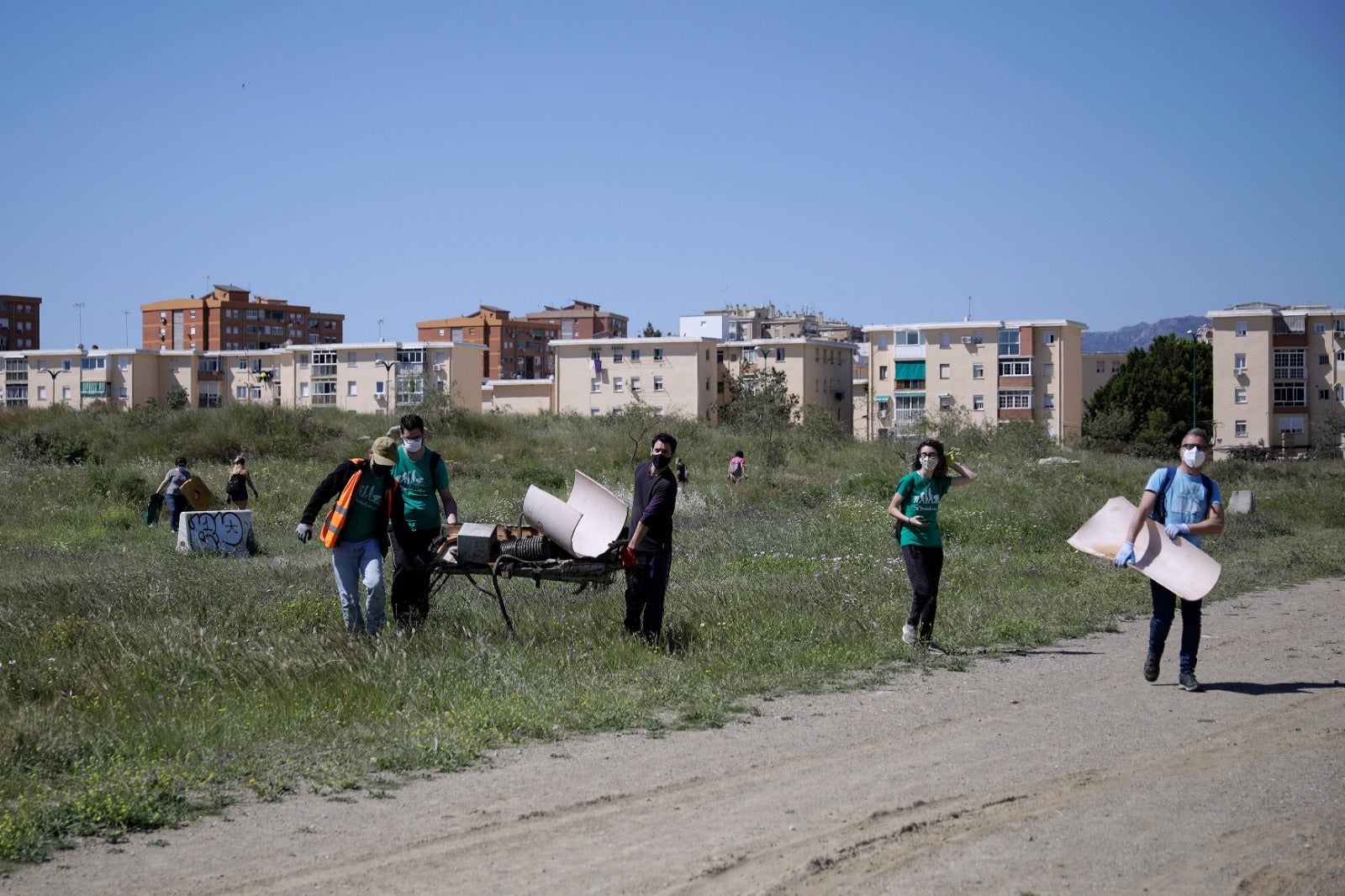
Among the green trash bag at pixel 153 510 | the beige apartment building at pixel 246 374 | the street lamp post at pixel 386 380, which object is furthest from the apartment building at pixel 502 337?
the green trash bag at pixel 153 510

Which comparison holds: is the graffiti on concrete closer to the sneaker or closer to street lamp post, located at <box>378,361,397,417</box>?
the sneaker

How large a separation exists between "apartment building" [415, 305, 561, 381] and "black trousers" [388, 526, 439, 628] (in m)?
128

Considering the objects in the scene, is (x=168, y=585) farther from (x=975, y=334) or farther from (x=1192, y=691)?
(x=975, y=334)

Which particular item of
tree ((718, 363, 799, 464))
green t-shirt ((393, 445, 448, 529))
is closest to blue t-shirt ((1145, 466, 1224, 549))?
green t-shirt ((393, 445, 448, 529))

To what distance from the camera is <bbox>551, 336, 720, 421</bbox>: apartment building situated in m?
90.6

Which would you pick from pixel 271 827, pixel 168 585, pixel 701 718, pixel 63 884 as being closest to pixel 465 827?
pixel 271 827

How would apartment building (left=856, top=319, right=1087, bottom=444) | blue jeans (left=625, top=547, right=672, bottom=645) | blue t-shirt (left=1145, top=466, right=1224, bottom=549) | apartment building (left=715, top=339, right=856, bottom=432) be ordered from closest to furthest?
blue t-shirt (left=1145, top=466, right=1224, bottom=549) < blue jeans (left=625, top=547, right=672, bottom=645) < apartment building (left=856, top=319, right=1087, bottom=444) < apartment building (left=715, top=339, right=856, bottom=432)

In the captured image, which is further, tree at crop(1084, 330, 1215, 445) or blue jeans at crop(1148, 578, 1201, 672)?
tree at crop(1084, 330, 1215, 445)

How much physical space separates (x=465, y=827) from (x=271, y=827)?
889 mm

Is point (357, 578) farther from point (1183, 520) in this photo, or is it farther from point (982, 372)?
point (982, 372)

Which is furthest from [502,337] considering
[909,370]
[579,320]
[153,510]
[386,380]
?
[153,510]

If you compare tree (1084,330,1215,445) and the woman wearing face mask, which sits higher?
tree (1084,330,1215,445)

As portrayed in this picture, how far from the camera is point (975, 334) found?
86438 millimetres

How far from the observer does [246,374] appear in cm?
11606
